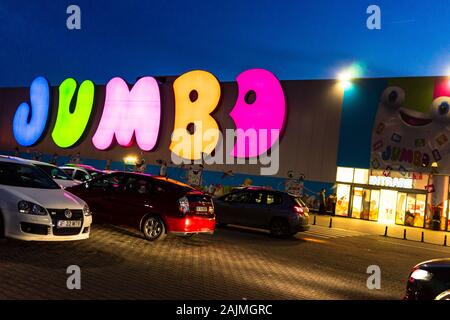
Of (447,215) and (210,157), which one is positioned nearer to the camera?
(447,215)

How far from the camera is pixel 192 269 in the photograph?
8.93m

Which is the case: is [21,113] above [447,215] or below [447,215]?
above

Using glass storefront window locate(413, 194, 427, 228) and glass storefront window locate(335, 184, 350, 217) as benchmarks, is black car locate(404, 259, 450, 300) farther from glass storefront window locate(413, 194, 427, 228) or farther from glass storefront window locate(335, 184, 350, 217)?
glass storefront window locate(335, 184, 350, 217)

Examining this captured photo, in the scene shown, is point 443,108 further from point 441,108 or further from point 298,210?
point 298,210

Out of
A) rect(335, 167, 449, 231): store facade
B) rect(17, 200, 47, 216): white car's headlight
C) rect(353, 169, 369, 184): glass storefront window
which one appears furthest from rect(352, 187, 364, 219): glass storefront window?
rect(17, 200, 47, 216): white car's headlight

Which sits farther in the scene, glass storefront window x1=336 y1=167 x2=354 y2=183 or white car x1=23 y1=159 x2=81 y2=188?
glass storefront window x1=336 y1=167 x2=354 y2=183

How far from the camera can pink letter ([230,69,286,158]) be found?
103 ft

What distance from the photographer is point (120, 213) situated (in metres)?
12.1

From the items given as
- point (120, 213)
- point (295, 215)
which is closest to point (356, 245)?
point (295, 215)

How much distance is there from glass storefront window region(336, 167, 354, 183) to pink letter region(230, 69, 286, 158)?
4.77 metres

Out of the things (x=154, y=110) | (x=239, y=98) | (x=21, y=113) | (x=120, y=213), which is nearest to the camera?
(x=120, y=213)
